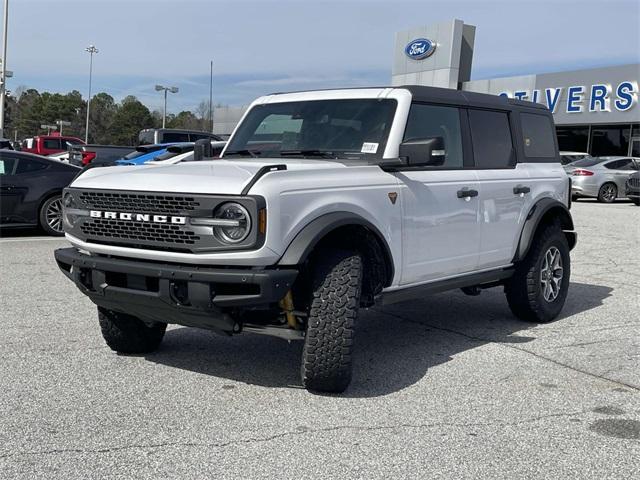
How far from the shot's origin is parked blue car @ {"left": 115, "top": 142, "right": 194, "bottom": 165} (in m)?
14.8

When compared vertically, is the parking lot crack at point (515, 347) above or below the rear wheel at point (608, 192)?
below

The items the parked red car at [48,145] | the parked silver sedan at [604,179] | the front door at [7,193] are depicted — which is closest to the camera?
the front door at [7,193]

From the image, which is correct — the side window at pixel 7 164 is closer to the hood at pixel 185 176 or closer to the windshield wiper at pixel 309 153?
the hood at pixel 185 176

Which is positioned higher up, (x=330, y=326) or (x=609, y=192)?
(x=609, y=192)

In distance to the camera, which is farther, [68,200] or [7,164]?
[7,164]

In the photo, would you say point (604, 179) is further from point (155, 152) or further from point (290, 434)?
point (290, 434)

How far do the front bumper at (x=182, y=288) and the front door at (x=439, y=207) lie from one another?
1284 millimetres

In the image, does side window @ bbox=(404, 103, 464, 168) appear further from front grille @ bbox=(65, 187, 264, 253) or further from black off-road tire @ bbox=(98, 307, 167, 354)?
black off-road tire @ bbox=(98, 307, 167, 354)

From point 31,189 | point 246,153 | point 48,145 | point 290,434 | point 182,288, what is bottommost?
point 290,434

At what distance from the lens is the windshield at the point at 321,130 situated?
507 cm

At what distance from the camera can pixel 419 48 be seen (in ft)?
124

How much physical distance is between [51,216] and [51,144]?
26273mm

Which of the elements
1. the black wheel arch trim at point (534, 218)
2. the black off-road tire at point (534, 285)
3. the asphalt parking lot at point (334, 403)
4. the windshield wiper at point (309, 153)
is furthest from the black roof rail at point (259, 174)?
the black off-road tire at point (534, 285)

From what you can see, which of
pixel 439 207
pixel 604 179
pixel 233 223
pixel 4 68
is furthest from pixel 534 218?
pixel 4 68
